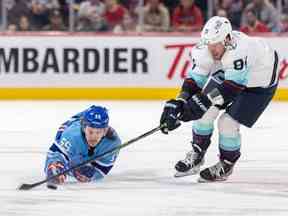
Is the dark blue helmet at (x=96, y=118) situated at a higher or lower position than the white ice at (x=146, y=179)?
higher

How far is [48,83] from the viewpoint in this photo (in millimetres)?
10727

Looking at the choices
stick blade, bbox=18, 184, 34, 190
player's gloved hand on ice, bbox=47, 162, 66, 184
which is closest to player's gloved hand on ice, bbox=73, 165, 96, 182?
player's gloved hand on ice, bbox=47, 162, 66, 184

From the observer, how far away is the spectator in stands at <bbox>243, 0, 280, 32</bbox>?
1090 centimetres

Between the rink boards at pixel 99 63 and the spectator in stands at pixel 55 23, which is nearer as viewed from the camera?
the rink boards at pixel 99 63

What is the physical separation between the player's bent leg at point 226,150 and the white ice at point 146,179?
79 mm

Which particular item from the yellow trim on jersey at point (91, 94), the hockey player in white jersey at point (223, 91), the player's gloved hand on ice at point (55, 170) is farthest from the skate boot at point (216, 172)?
the yellow trim on jersey at point (91, 94)

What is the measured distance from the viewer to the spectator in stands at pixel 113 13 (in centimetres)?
1094

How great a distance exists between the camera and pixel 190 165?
6.21 metres

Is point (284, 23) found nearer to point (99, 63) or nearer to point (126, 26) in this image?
point (126, 26)

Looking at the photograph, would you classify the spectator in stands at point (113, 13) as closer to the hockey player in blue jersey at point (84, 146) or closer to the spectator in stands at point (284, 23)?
the spectator in stands at point (284, 23)

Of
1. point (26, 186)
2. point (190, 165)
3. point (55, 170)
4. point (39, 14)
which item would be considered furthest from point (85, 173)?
point (39, 14)

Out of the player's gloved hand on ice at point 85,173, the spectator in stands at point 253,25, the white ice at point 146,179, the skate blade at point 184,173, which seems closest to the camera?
the white ice at point 146,179

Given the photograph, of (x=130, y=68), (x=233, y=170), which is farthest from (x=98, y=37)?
(x=233, y=170)

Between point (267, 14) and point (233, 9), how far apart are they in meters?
0.38
